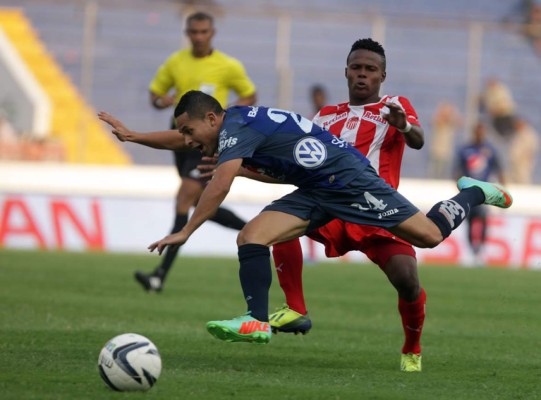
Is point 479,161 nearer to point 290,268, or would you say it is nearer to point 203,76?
point 203,76

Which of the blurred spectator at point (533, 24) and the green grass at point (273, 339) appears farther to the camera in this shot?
the blurred spectator at point (533, 24)

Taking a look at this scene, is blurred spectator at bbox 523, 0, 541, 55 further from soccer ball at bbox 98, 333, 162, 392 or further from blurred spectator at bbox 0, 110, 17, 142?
soccer ball at bbox 98, 333, 162, 392

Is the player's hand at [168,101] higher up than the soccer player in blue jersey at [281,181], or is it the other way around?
the player's hand at [168,101]

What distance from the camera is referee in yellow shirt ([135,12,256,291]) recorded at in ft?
38.3

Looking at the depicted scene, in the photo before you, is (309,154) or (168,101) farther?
(168,101)

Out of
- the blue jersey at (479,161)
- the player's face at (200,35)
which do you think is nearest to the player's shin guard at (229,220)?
the player's face at (200,35)

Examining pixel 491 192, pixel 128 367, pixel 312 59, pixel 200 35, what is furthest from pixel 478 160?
pixel 128 367

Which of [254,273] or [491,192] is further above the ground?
[491,192]

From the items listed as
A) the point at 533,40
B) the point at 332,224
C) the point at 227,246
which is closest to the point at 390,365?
the point at 332,224

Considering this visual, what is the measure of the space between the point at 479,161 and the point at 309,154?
14.1m

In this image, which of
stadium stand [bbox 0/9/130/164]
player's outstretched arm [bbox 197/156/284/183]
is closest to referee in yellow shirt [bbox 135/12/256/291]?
player's outstretched arm [bbox 197/156/284/183]

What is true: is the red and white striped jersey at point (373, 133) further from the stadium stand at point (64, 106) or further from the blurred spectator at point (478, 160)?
the stadium stand at point (64, 106)

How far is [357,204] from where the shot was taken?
665 centimetres

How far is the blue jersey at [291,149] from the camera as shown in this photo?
6.46 metres
